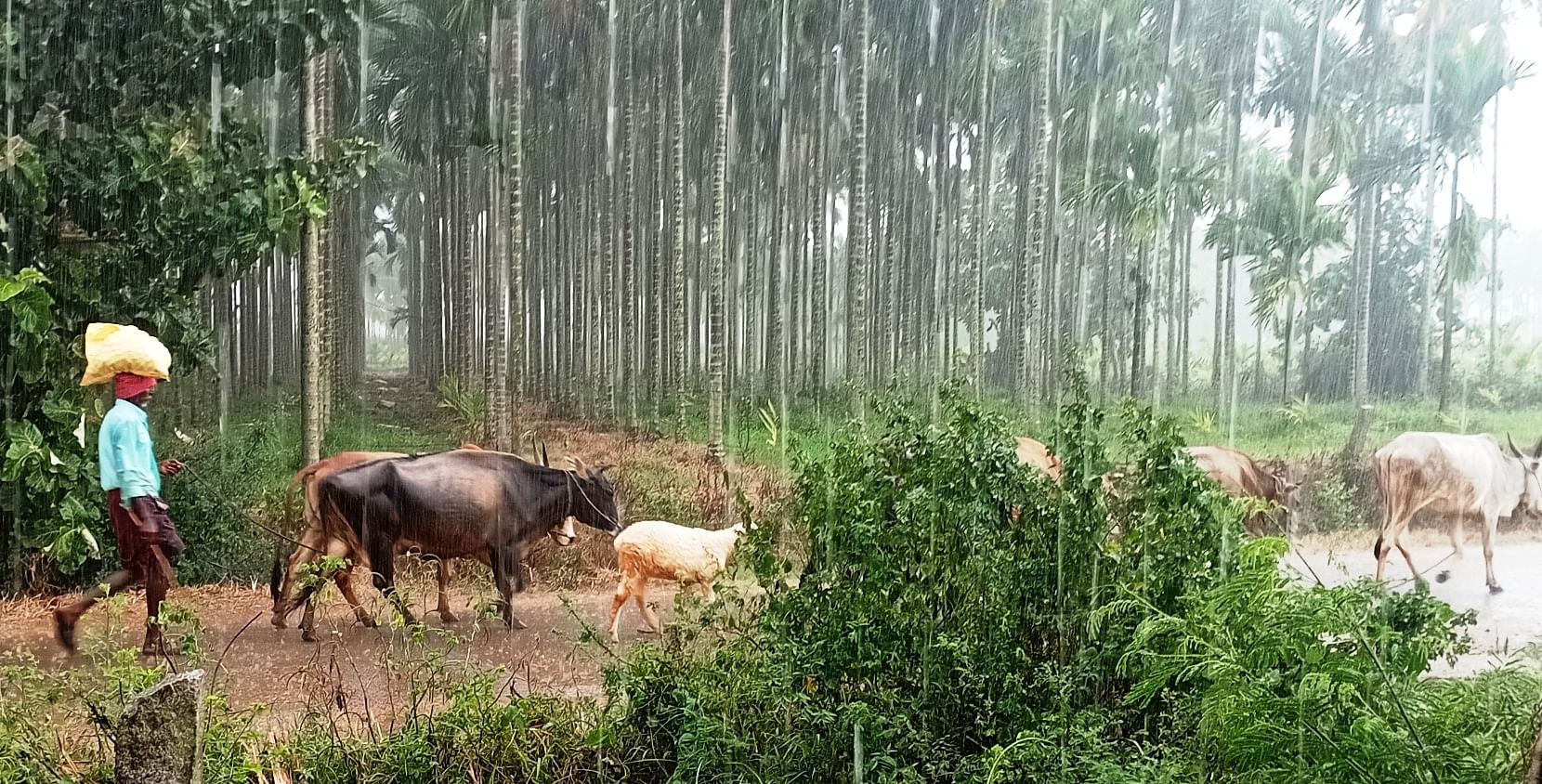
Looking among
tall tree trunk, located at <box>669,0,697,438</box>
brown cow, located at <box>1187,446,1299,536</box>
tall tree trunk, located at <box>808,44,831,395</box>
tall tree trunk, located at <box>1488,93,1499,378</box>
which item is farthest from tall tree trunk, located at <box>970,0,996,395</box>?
tall tree trunk, located at <box>1488,93,1499,378</box>

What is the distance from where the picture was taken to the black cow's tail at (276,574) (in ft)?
11.0

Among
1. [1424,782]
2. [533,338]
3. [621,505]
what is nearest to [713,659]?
[621,505]

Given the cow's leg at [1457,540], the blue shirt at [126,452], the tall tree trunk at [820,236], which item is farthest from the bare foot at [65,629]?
the cow's leg at [1457,540]

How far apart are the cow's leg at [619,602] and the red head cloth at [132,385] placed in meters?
1.58

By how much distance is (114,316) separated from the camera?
3350 mm

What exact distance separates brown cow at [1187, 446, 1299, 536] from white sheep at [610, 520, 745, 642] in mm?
1497

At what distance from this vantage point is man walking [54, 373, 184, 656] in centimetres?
332

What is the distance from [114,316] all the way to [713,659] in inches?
84.9

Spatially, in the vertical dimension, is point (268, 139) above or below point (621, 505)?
above

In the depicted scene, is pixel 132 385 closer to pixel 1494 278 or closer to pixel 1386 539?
pixel 1386 539

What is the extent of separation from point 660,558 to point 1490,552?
2.54 meters

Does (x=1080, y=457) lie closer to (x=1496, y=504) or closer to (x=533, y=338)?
(x=1496, y=504)

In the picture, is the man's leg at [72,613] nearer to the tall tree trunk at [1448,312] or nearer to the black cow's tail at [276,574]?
the black cow's tail at [276,574]

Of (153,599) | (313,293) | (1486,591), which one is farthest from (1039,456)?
(153,599)
